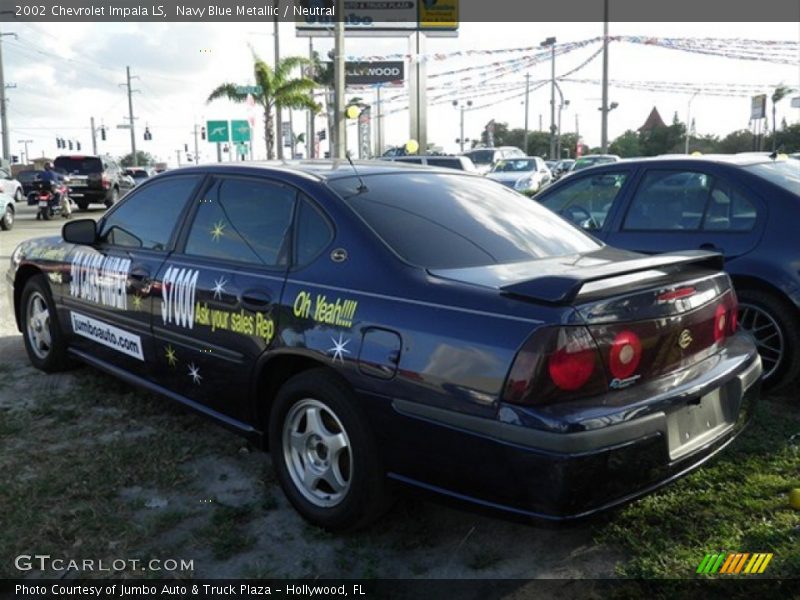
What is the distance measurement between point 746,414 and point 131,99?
75.5 meters

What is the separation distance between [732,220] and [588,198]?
1179 mm

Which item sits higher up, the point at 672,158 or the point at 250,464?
the point at 672,158

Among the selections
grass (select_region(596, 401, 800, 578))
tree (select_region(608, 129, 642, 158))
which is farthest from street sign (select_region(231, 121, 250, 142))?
tree (select_region(608, 129, 642, 158))

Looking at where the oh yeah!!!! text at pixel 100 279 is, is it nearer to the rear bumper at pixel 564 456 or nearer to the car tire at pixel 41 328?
the car tire at pixel 41 328

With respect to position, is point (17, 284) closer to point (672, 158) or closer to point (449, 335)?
point (449, 335)

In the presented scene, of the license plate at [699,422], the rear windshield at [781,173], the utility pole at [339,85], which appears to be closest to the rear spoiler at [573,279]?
the license plate at [699,422]

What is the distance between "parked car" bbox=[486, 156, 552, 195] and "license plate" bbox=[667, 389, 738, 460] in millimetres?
17048

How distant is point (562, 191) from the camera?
579 centimetres

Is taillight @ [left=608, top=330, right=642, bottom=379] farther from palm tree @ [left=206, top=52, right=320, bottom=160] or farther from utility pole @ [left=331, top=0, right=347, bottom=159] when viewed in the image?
palm tree @ [left=206, top=52, right=320, bottom=160]

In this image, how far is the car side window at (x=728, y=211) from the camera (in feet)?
15.1

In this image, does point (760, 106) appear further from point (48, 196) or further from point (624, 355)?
point (624, 355)

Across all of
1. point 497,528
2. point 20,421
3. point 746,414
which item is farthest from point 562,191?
point 20,421

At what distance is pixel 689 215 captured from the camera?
16.1 feet

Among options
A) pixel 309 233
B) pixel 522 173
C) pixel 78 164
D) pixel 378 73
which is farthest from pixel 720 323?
pixel 378 73
